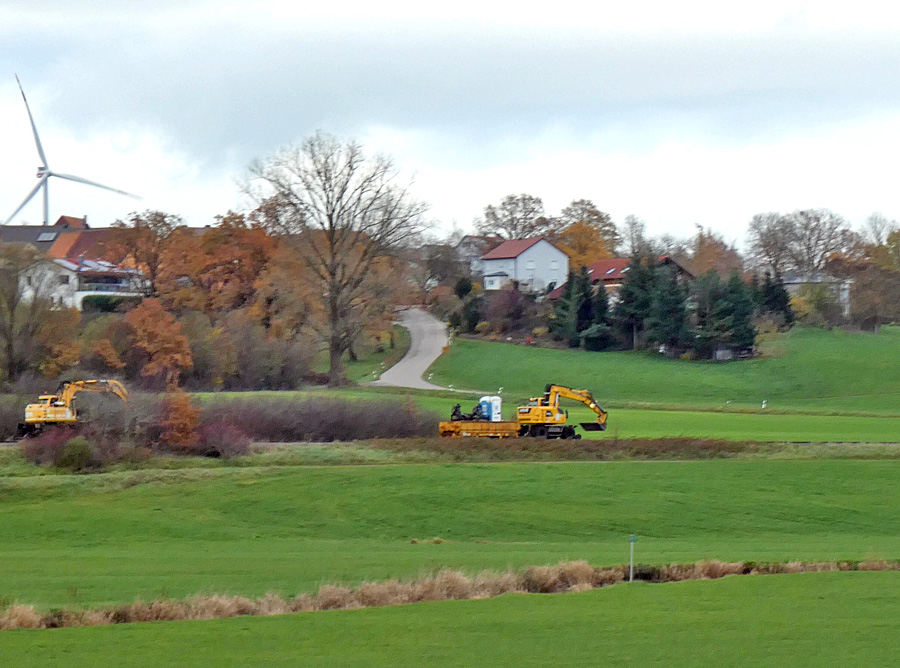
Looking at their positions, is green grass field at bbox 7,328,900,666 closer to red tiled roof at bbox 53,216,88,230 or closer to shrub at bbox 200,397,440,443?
shrub at bbox 200,397,440,443

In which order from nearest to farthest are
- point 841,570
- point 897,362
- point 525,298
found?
1. point 841,570
2. point 897,362
3. point 525,298

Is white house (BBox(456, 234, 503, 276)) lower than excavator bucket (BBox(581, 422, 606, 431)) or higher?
higher

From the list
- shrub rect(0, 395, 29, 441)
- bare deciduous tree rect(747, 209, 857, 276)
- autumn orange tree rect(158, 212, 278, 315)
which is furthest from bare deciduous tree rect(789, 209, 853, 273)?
shrub rect(0, 395, 29, 441)

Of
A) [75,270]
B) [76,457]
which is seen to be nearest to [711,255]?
[75,270]

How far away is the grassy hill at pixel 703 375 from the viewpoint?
76.5 m

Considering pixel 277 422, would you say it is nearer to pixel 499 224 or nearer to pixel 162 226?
pixel 162 226

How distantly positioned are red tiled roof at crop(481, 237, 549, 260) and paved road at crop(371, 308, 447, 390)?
478 inches

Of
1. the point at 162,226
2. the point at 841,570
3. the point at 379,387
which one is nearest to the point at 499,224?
the point at 162,226

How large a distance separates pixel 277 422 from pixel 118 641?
3279 centimetres

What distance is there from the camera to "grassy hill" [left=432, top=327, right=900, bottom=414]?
76500 mm

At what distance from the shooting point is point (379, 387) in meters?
74.8

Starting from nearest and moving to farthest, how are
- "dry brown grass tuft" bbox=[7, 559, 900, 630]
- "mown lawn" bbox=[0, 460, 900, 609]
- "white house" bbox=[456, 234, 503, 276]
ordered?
"dry brown grass tuft" bbox=[7, 559, 900, 630]
"mown lawn" bbox=[0, 460, 900, 609]
"white house" bbox=[456, 234, 503, 276]

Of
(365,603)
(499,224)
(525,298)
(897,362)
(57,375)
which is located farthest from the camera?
(499,224)

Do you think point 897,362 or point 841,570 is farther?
point 897,362
